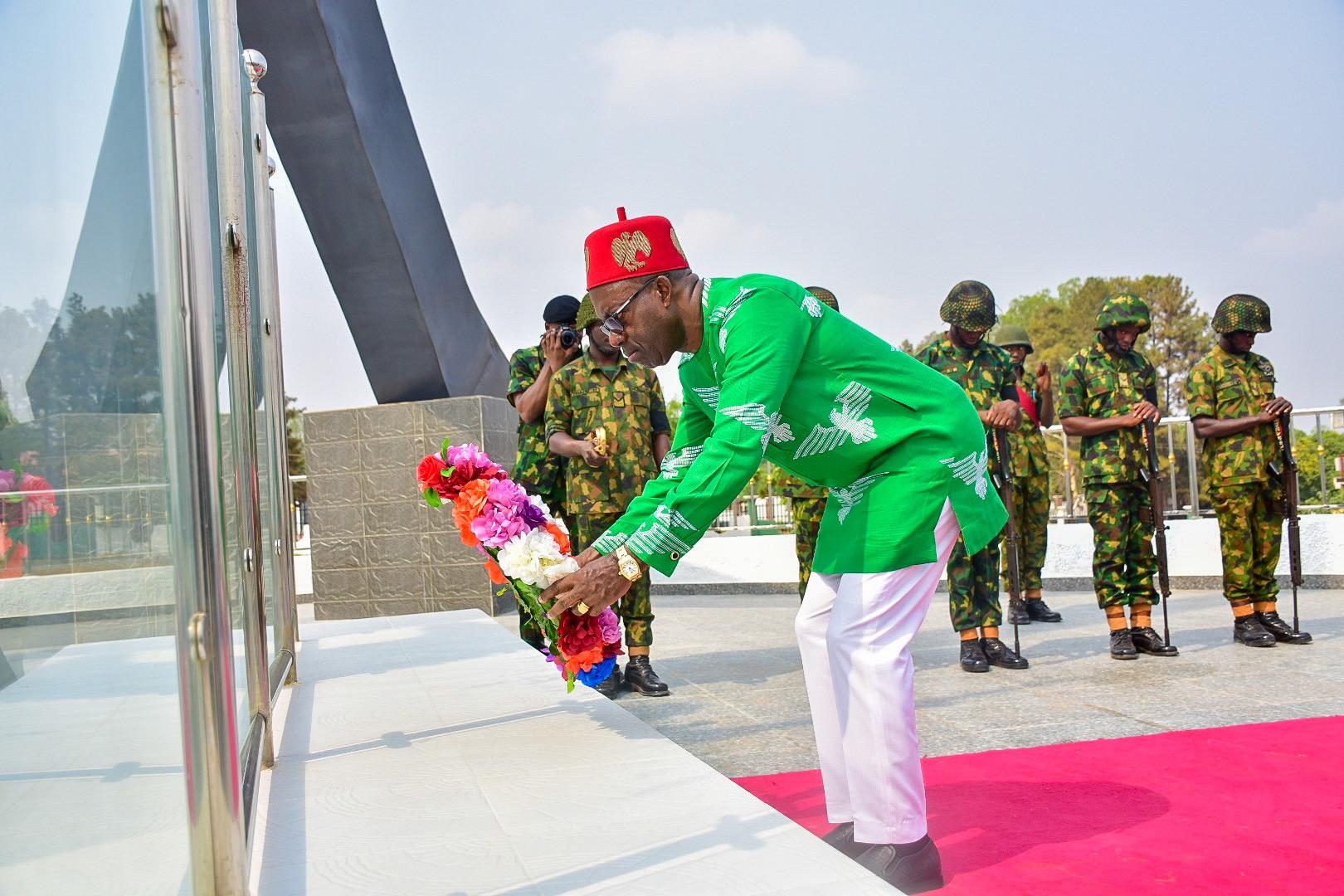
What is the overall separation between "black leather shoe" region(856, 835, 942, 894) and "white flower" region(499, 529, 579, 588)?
3.71 feet

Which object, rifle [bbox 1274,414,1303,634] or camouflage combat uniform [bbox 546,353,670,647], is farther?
rifle [bbox 1274,414,1303,634]

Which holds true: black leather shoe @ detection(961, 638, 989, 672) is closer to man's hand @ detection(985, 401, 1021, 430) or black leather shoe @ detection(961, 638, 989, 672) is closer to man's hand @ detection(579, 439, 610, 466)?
man's hand @ detection(985, 401, 1021, 430)

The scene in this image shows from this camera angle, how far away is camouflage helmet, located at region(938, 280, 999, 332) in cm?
626

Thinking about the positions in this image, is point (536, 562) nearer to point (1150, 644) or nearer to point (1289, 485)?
point (1150, 644)

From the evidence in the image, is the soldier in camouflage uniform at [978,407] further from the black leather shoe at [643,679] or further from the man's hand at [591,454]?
the man's hand at [591,454]

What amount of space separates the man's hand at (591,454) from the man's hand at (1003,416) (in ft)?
6.87

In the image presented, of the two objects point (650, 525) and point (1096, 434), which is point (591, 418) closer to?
point (1096, 434)

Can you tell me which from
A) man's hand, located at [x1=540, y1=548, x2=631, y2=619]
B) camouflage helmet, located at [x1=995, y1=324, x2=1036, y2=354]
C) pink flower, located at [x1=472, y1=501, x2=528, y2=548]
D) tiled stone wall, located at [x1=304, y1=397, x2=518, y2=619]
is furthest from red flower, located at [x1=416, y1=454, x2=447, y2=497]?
camouflage helmet, located at [x1=995, y1=324, x2=1036, y2=354]

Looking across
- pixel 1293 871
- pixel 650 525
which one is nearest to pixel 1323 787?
pixel 1293 871

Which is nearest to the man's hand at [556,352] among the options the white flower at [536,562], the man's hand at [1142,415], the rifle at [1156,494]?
the white flower at [536,562]

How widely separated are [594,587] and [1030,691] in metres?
3.51

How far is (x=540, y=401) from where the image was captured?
6449mm

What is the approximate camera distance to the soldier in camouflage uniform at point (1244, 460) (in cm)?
652

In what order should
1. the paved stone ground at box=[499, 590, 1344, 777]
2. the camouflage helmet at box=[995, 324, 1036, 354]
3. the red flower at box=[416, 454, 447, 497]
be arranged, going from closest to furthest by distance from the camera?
the red flower at box=[416, 454, 447, 497]
the paved stone ground at box=[499, 590, 1344, 777]
the camouflage helmet at box=[995, 324, 1036, 354]
